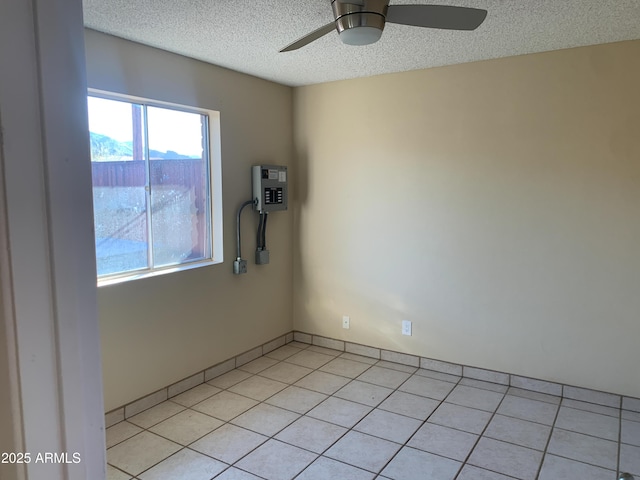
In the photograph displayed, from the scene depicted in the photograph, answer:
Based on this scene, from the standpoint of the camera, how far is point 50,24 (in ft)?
1.66

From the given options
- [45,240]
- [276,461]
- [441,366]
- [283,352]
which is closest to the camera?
[45,240]

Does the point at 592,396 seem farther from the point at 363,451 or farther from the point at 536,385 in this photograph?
the point at 363,451

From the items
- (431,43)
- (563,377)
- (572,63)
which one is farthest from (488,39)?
(563,377)

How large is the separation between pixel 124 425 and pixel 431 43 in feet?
9.79

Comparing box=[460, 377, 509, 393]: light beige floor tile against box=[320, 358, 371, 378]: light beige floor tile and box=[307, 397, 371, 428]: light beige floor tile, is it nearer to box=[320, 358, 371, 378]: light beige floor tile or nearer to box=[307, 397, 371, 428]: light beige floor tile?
box=[320, 358, 371, 378]: light beige floor tile

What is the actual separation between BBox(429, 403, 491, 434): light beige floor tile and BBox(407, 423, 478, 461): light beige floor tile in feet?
0.21

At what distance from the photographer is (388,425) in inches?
110

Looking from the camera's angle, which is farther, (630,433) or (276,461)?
(630,433)

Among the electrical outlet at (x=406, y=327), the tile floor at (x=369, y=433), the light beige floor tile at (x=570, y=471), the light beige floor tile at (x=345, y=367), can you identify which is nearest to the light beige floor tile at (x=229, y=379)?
the tile floor at (x=369, y=433)

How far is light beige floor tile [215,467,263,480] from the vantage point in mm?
2283

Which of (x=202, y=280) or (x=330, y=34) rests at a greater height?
(x=330, y=34)

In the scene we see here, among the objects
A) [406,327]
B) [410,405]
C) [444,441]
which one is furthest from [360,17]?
[406,327]

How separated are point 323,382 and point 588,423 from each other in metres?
1.73

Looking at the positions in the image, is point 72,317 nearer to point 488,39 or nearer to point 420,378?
point 488,39
